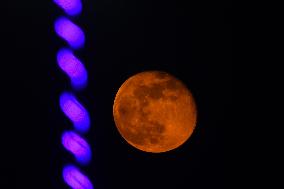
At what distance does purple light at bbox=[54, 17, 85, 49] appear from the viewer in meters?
2.52

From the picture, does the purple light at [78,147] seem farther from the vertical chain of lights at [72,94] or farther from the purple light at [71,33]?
the purple light at [71,33]

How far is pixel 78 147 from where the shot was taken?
8.51 feet

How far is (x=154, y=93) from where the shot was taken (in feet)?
7.91

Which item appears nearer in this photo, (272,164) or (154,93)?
(154,93)

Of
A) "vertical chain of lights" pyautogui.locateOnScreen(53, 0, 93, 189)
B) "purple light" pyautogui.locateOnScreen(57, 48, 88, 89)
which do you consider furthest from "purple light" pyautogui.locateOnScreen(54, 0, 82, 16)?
"purple light" pyautogui.locateOnScreen(57, 48, 88, 89)

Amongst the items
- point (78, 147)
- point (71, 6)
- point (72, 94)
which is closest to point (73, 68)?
point (72, 94)

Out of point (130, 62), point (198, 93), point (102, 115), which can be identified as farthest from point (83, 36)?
point (198, 93)

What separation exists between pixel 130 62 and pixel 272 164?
3.82ft

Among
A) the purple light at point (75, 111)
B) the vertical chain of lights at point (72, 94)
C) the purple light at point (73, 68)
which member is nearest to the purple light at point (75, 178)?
the vertical chain of lights at point (72, 94)

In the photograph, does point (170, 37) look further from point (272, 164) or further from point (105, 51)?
point (272, 164)

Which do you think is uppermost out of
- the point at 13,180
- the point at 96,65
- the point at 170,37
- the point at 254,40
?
the point at 254,40

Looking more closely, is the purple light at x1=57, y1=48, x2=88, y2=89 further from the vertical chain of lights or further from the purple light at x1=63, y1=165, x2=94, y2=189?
the purple light at x1=63, y1=165, x2=94, y2=189

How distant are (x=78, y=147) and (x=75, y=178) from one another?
212 mm

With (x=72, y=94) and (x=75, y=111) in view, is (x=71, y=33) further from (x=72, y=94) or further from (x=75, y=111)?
(x=75, y=111)
